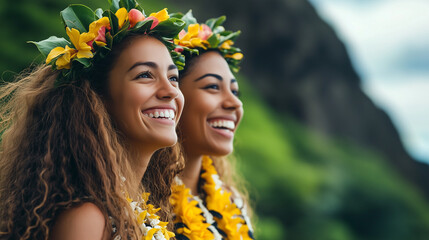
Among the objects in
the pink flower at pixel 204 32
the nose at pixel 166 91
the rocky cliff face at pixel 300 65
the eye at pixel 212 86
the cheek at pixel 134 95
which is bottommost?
the cheek at pixel 134 95

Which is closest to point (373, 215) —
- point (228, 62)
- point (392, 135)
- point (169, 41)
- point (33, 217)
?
point (392, 135)

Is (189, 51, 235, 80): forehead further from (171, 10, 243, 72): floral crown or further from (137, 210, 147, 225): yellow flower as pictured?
(137, 210, 147, 225): yellow flower

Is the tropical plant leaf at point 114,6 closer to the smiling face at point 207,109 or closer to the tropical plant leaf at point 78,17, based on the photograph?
the tropical plant leaf at point 78,17

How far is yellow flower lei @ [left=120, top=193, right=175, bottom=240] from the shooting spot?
200cm

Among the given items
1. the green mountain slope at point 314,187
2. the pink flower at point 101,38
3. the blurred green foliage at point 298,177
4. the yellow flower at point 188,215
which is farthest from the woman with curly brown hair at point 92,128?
the green mountain slope at point 314,187

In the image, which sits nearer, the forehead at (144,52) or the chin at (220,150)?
the forehead at (144,52)

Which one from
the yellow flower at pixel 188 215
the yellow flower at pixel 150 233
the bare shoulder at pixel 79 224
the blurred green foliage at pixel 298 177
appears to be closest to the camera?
the bare shoulder at pixel 79 224

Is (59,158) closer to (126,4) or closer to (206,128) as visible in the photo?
(126,4)

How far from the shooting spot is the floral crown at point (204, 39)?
264 cm

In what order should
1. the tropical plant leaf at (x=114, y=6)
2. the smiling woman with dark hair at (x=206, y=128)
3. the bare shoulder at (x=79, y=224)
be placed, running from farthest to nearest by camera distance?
1. the smiling woman with dark hair at (x=206, y=128)
2. the tropical plant leaf at (x=114, y=6)
3. the bare shoulder at (x=79, y=224)

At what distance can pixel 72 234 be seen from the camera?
1758 millimetres

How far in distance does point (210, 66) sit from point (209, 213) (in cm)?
72

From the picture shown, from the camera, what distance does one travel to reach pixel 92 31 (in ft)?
6.85

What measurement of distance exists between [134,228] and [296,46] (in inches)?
290
